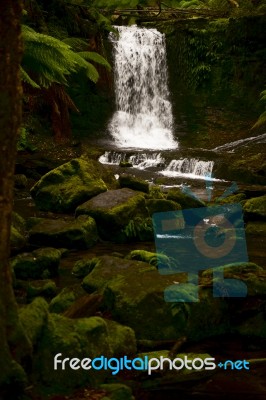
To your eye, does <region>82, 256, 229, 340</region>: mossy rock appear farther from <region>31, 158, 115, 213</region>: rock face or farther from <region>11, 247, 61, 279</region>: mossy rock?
<region>31, 158, 115, 213</region>: rock face

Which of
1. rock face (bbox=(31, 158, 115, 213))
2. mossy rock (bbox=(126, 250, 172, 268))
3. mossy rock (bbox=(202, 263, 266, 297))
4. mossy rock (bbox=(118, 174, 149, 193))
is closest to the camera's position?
mossy rock (bbox=(202, 263, 266, 297))

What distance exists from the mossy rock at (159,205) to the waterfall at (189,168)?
168 inches

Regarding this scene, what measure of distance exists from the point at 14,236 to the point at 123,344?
318 cm

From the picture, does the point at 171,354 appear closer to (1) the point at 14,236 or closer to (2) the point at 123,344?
(2) the point at 123,344

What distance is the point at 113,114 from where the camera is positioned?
18.6 metres

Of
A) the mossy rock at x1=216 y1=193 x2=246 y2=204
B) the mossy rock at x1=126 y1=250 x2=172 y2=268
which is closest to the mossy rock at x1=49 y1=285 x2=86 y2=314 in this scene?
the mossy rock at x1=126 y1=250 x2=172 y2=268

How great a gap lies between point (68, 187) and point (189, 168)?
16.3ft

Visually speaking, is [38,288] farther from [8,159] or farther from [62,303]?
[8,159]

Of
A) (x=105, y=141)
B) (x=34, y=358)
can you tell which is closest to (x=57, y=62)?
(x=34, y=358)

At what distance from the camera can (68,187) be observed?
9.45 m

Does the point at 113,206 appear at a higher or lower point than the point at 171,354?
higher

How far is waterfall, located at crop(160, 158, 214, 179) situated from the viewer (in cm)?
1345

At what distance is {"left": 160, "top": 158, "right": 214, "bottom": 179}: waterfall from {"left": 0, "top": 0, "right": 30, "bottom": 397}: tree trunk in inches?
418

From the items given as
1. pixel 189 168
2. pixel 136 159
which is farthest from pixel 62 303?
pixel 136 159
